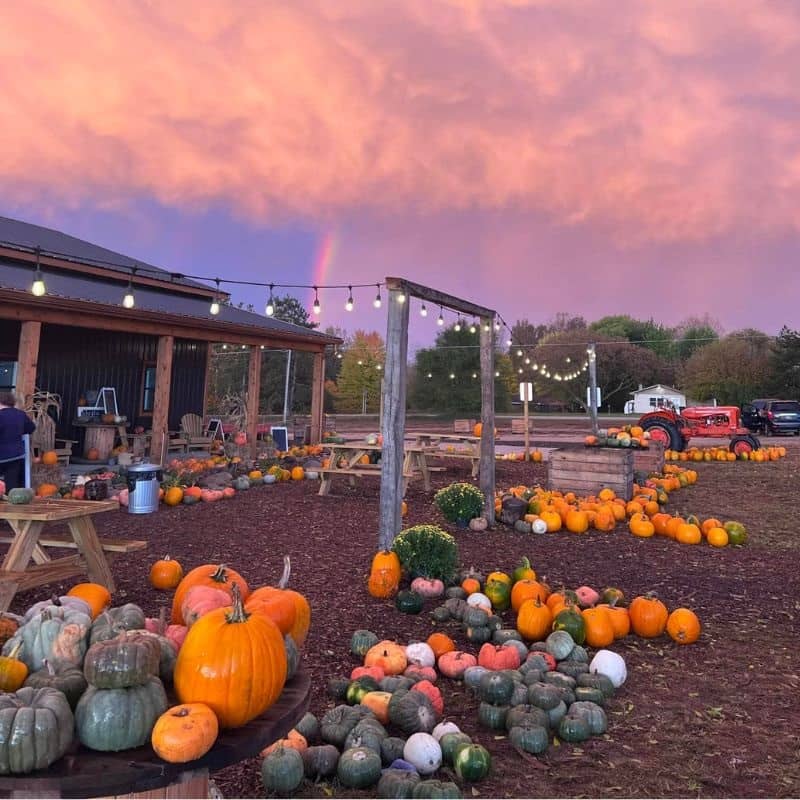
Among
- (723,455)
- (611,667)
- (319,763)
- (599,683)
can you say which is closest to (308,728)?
(319,763)

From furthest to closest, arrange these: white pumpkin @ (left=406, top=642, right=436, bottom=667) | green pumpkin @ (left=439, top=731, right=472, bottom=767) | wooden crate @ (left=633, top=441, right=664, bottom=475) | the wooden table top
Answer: wooden crate @ (left=633, top=441, right=664, bottom=475)
the wooden table top
white pumpkin @ (left=406, top=642, right=436, bottom=667)
green pumpkin @ (left=439, top=731, right=472, bottom=767)

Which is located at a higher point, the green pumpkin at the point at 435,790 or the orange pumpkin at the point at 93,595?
the orange pumpkin at the point at 93,595

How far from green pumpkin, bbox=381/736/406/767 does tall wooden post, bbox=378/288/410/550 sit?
3373 millimetres

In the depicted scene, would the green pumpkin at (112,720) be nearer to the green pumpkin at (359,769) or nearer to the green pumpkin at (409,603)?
the green pumpkin at (359,769)

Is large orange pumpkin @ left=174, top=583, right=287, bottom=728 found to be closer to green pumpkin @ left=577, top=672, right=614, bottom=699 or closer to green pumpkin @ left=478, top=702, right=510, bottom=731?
green pumpkin @ left=478, top=702, right=510, bottom=731

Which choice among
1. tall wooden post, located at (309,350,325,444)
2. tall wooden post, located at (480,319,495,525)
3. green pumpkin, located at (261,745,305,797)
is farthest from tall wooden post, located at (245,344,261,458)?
green pumpkin, located at (261,745,305,797)

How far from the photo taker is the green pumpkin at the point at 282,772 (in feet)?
8.25

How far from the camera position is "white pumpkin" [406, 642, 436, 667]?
378cm

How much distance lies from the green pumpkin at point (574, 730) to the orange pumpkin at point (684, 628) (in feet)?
5.54

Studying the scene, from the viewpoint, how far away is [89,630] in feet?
6.04

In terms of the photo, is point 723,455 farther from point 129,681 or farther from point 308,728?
point 129,681

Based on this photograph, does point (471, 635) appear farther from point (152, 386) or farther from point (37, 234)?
point (37, 234)

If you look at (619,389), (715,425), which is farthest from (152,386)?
(619,389)

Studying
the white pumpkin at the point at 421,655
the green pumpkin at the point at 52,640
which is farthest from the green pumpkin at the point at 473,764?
the green pumpkin at the point at 52,640
